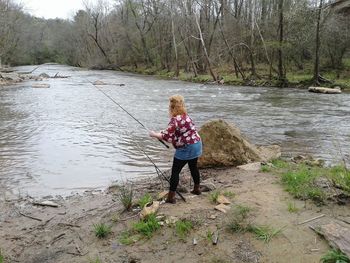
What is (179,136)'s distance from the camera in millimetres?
5492

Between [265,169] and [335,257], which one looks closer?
[335,257]

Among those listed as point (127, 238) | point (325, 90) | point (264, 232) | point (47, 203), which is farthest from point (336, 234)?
point (325, 90)

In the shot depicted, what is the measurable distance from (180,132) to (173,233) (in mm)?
1434

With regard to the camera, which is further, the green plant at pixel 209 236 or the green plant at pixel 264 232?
the green plant at pixel 209 236

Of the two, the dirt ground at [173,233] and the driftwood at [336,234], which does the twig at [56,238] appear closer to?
the dirt ground at [173,233]

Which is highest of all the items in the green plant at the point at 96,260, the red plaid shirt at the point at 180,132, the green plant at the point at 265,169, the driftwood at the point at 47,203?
the red plaid shirt at the point at 180,132

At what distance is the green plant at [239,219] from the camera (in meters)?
4.52

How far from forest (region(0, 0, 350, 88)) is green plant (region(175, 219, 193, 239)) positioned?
23.3 meters

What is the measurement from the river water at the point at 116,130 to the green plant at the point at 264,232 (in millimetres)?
2209

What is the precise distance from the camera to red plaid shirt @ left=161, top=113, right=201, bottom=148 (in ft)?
17.8

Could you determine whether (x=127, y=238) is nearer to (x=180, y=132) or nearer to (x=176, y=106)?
(x=180, y=132)

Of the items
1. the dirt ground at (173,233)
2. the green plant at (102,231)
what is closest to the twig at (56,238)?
the dirt ground at (173,233)

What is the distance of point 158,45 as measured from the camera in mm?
51438

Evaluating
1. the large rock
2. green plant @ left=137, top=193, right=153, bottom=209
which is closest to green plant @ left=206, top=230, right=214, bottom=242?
green plant @ left=137, top=193, right=153, bottom=209
